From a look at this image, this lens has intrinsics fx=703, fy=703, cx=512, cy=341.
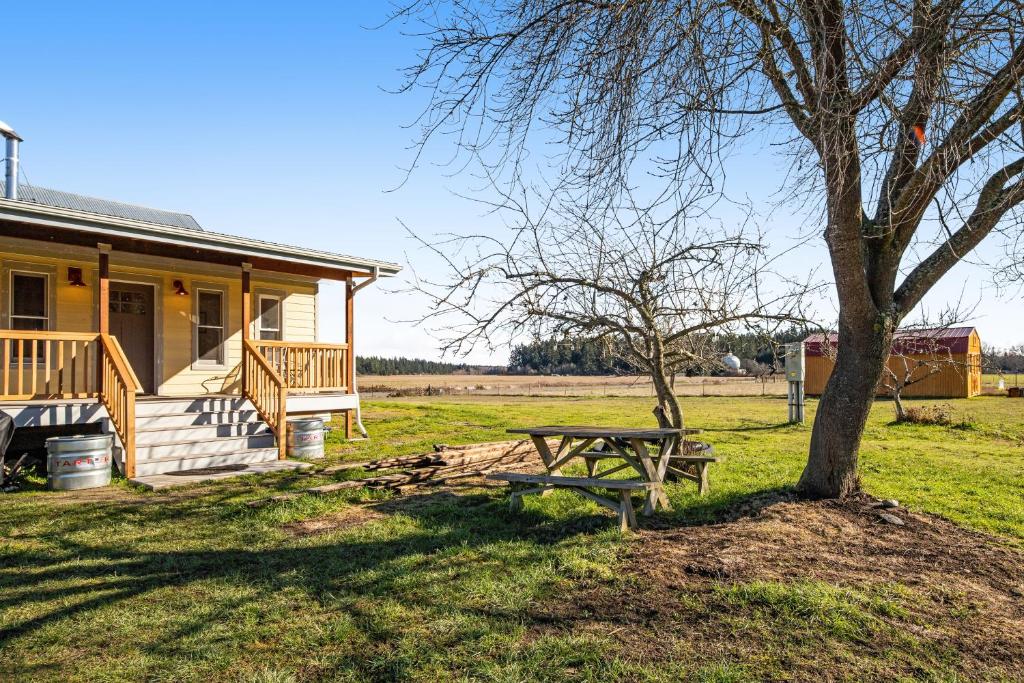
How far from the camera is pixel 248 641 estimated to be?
373cm

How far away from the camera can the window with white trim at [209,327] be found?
13398mm

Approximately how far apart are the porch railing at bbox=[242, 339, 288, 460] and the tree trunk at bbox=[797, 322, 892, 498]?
811 centimetres

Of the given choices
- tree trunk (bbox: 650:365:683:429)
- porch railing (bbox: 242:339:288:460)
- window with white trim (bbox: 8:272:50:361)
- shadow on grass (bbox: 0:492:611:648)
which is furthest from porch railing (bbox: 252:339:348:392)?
tree trunk (bbox: 650:365:683:429)

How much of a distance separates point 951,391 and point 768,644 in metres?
34.6

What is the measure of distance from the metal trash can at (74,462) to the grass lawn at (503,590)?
116 centimetres

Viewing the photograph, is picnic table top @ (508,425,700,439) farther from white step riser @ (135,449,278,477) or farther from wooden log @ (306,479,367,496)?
white step riser @ (135,449,278,477)

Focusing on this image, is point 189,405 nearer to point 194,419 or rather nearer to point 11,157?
point 194,419

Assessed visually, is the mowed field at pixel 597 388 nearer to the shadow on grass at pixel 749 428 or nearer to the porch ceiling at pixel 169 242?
the shadow on grass at pixel 749 428

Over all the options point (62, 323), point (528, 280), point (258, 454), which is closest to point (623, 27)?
point (528, 280)

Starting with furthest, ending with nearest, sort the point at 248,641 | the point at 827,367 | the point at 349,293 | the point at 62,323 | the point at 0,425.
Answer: the point at 827,367 < the point at 349,293 < the point at 62,323 < the point at 0,425 < the point at 248,641

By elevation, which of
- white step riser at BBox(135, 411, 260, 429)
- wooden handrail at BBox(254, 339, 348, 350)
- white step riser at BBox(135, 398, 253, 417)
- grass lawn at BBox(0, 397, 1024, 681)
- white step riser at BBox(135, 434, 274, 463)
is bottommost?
grass lawn at BBox(0, 397, 1024, 681)

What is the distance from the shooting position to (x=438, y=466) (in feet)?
29.1

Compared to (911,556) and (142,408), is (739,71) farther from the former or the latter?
(142,408)

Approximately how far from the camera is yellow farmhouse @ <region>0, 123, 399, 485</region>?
9859 millimetres
